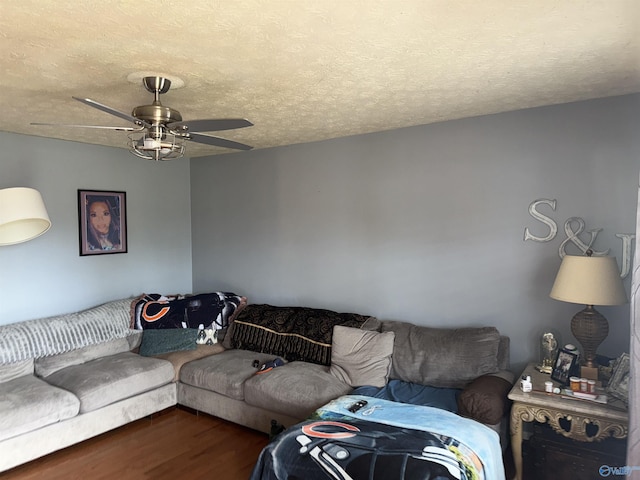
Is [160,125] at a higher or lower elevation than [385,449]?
higher

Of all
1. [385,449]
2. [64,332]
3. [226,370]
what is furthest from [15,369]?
[385,449]

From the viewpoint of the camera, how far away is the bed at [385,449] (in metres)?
2.04

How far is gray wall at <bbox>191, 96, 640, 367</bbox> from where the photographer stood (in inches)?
114

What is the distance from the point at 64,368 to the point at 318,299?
2.26 metres

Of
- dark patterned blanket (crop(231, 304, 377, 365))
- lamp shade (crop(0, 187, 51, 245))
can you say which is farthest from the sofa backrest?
dark patterned blanket (crop(231, 304, 377, 365))

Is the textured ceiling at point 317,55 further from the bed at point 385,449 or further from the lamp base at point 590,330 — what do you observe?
the bed at point 385,449

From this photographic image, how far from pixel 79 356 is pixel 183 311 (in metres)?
0.95

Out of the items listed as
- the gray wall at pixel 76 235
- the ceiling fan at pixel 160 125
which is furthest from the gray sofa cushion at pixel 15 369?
the ceiling fan at pixel 160 125

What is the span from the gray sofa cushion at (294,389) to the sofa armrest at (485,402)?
0.90m

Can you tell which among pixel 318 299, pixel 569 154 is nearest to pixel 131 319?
pixel 318 299

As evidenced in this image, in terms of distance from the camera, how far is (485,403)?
257cm

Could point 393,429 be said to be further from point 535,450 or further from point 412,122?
point 412,122

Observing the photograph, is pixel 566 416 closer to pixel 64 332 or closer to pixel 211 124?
pixel 211 124

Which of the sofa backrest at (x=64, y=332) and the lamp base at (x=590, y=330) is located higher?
the lamp base at (x=590, y=330)
